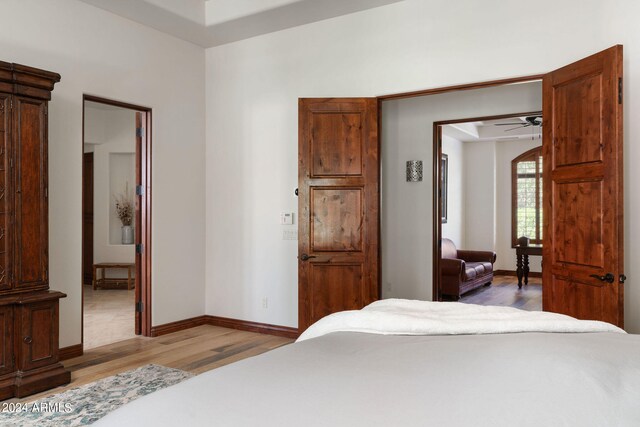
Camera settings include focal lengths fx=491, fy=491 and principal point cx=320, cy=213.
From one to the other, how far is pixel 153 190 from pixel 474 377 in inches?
169

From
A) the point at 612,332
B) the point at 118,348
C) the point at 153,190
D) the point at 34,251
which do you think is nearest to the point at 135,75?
the point at 153,190

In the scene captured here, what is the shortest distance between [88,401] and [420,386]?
273 centimetres

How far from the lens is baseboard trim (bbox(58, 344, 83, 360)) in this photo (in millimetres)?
4105

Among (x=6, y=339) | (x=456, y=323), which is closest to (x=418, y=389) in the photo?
(x=456, y=323)

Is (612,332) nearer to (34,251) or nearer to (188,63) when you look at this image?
(34,251)

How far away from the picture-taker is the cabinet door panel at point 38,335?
334 cm

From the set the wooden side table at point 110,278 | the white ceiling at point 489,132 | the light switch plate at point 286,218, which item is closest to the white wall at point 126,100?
the light switch plate at point 286,218

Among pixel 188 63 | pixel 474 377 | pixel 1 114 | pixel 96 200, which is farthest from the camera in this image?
pixel 96 200

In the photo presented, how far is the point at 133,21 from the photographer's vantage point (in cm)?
476

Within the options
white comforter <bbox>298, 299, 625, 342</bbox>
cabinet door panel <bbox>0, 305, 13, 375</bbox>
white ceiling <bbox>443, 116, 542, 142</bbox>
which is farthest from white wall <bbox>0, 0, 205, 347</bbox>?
white ceiling <bbox>443, 116, 542, 142</bbox>

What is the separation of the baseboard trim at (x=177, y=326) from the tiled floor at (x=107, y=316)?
Answer: 255 mm

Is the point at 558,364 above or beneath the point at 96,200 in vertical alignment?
beneath

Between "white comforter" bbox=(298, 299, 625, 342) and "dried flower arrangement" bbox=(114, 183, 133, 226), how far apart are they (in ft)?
24.0

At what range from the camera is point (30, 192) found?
3.44 metres
